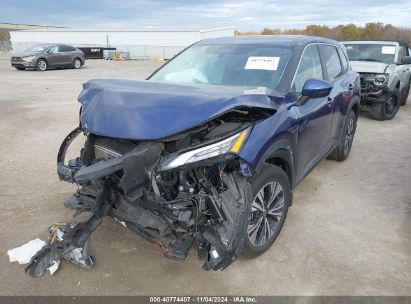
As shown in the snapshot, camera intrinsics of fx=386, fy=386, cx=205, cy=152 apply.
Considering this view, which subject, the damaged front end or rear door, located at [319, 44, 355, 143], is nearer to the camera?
the damaged front end

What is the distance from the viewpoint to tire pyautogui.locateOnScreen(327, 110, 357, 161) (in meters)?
5.59

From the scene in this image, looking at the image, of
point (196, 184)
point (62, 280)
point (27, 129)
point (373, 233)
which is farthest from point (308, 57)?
point (27, 129)

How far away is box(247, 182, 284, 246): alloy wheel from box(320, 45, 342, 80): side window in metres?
Answer: 2.08

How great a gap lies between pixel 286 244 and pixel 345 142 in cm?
276

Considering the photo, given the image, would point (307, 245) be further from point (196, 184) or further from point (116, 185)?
point (116, 185)

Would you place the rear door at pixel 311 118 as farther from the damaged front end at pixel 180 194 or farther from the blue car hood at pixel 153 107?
the damaged front end at pixel 180 194

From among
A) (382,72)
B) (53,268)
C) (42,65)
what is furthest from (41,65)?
Result: (53,268)

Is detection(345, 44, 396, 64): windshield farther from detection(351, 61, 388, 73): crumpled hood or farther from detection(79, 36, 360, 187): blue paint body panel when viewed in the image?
detection(79, 36, 360, 187): blue paint body panel

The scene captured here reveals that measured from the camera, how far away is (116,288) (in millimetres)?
3029

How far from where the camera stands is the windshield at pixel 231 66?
3.80m

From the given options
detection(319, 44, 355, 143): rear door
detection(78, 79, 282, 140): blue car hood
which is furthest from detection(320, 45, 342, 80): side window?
detection(78, 79, 282, 140): blue car hood

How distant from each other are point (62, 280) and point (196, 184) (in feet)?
4.49

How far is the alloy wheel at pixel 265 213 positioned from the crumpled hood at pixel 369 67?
666 cm

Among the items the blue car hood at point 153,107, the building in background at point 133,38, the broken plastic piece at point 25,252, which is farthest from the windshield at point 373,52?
the building in background at point 133,38
